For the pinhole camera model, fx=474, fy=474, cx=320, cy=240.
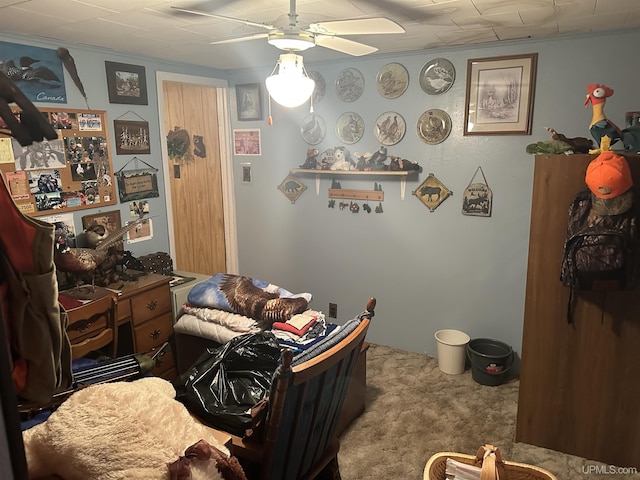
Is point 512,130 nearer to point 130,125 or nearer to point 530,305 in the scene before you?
point 530,305

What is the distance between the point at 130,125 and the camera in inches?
131

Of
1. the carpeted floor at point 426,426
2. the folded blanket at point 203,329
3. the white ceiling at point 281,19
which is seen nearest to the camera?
the white ceiling at point 281,19

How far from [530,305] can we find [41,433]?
2.25m

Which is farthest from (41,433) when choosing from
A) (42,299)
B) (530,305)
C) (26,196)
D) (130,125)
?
(130,125)

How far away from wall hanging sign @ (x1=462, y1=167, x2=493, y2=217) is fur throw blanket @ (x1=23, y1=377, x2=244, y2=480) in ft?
8.51

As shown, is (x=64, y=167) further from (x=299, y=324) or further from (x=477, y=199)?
(x=477, y=199)

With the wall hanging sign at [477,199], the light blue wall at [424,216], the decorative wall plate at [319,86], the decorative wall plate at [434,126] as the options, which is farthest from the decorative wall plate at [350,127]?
the wall hanging sign at [477,199]

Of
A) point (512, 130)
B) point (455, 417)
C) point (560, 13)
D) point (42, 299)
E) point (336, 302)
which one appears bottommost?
point (455, 417)

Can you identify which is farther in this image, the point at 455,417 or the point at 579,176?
the point at 455,417

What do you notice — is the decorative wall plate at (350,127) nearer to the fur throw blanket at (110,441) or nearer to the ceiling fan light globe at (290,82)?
the ceiling fan light globe at (290,82)

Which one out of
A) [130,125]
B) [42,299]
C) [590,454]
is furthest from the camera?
[130,125]

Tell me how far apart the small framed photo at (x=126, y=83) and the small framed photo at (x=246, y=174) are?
104 centimetres

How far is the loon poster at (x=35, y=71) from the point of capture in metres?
2.65

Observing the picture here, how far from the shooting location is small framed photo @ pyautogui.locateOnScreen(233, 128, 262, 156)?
414 cm
